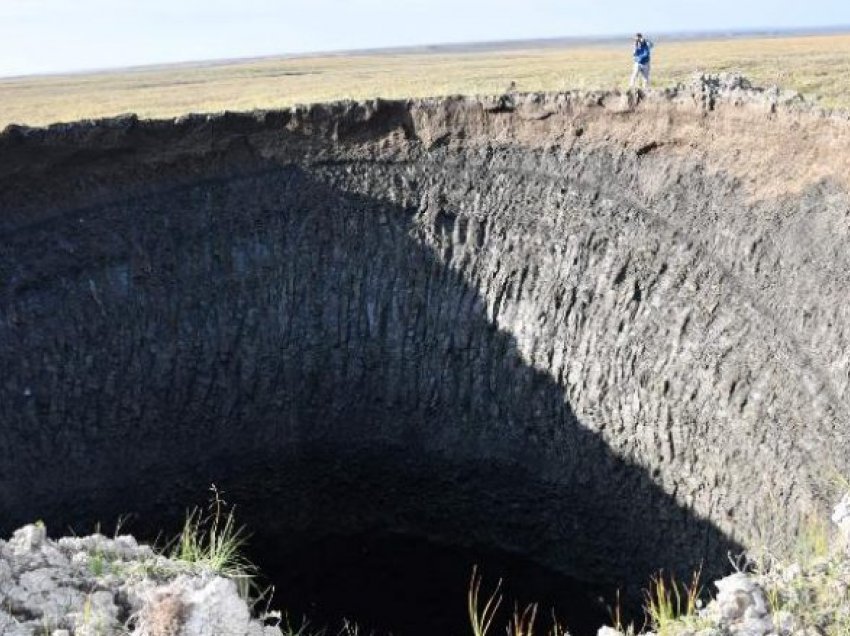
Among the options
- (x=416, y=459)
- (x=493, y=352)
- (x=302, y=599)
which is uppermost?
(x=493, y=352)

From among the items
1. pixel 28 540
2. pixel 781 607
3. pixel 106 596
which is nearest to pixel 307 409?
pixel 28 540

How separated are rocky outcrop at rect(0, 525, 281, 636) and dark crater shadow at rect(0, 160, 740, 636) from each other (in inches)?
274

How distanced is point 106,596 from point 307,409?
912 centimetres

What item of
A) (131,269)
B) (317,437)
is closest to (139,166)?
(131,269)

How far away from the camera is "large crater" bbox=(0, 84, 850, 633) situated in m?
12.1

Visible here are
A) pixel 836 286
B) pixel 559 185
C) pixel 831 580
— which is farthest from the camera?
pixel 559 185

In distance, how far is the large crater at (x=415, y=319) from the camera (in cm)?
1215

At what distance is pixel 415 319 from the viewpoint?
49.1ft

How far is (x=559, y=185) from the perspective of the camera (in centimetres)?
1428

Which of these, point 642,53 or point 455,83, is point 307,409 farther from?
point 455,83

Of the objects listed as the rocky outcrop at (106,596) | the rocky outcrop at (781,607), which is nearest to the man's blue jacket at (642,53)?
the rocky outcrop at (781,607)

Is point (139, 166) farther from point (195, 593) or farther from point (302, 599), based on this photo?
point (195, 593)

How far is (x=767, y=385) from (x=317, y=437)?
24.7 ft

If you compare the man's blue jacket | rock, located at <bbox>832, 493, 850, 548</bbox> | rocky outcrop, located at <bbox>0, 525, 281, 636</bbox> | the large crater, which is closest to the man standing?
the man's blue jacket
